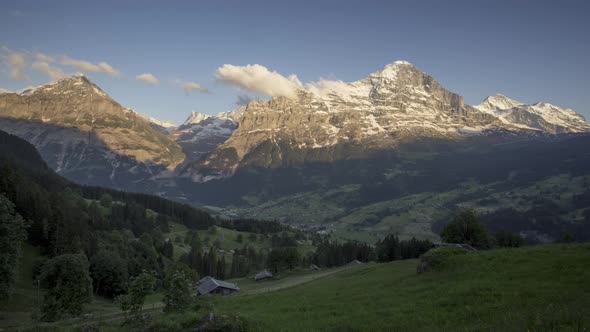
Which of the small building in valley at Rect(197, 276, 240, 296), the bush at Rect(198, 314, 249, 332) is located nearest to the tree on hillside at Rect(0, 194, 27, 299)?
the bush at Rect(198, 314, 249, 332)

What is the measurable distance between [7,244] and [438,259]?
54254mm

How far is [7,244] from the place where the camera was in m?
51.7

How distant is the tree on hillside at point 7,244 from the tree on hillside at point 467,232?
9957 centimetres

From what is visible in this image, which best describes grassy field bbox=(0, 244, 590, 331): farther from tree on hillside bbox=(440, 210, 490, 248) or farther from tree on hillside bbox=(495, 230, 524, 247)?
tree on hillside bbox=(495, 230, 524, 247)

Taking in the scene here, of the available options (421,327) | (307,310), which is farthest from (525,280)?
(307,310)

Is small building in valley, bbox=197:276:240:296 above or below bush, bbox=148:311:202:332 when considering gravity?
below

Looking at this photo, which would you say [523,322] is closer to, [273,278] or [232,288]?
[232,288]

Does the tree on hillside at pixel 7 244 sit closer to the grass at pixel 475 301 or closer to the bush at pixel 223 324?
the grass at pixel 475 301

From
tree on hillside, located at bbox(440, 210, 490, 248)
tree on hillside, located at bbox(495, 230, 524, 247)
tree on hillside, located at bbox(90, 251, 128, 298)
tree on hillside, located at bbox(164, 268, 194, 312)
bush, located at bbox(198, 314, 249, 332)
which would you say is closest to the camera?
bush, located at bbox(198, 314, 249, 332)

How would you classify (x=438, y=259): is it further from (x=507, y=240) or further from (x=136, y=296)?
(x=507, y=240)

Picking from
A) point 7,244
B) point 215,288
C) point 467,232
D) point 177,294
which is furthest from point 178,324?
point 467,232

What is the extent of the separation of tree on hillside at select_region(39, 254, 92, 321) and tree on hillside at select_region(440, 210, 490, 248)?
92.8m

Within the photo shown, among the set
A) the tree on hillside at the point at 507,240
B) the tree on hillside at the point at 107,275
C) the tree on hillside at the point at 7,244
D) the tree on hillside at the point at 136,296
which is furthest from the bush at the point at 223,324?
the tree on hillside at the point at 507,240

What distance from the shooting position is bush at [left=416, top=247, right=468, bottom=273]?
42.9 m
